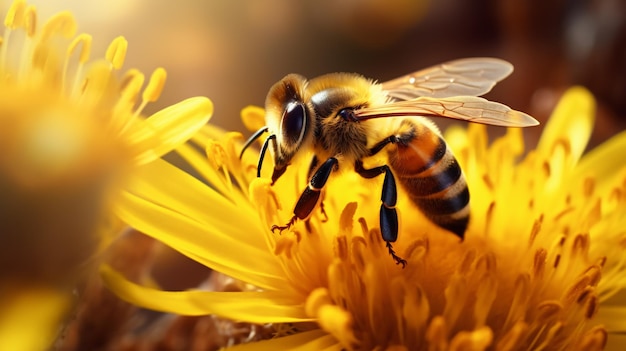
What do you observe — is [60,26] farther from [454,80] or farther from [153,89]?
[454,80]

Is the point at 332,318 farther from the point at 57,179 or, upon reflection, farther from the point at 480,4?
the point at 480,4

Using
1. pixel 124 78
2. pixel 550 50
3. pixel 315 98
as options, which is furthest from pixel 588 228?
pixel 550 50

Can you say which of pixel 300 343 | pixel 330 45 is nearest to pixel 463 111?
pixel 300 343

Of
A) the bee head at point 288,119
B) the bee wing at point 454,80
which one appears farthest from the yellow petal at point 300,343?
the bee wing at point 454,80

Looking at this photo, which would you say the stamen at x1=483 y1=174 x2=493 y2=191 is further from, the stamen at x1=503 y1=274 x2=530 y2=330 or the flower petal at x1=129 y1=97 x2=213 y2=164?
the flower petal at x1=129 y1=97 x2=213 y2=164

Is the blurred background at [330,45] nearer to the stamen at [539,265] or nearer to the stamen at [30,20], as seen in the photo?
the stamen at [30,20]

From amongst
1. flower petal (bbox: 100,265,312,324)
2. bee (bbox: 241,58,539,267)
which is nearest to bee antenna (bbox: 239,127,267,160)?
bee (bbox: 241,58,539,267)
